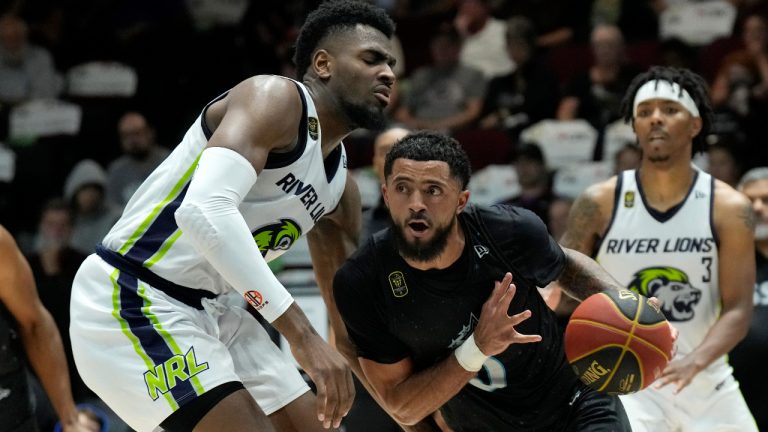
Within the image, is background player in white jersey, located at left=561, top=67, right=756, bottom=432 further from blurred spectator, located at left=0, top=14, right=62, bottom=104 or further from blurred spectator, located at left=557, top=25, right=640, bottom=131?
blurred spectator, located at left=0, top=14, right=62, bottom=104

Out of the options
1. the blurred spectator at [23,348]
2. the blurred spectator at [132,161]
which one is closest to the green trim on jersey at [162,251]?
the blurred spectator at [23,348]

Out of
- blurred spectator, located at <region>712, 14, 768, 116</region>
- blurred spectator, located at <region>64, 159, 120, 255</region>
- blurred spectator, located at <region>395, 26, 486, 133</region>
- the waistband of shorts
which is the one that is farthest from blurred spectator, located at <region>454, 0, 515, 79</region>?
the waistband of shorts

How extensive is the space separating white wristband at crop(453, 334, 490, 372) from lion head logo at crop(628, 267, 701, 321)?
189cm

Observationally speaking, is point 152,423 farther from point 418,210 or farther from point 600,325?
point 600,325

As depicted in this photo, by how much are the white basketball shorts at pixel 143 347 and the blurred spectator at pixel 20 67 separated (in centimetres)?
A: 682

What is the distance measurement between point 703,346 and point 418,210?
2.00 meters

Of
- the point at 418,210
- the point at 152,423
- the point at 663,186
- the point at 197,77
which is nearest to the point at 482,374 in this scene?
the point at 418,210

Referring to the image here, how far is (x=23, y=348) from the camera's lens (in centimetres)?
504

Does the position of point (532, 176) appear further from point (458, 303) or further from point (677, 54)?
point (458, 303)

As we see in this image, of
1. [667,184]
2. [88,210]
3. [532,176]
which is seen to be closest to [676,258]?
[667,184]

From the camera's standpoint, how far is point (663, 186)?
18.6 ft

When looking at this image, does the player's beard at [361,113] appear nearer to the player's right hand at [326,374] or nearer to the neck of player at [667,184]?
the player's right hand at [326,374]

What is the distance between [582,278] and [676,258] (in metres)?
1.46

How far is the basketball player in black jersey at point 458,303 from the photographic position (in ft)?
13.0
